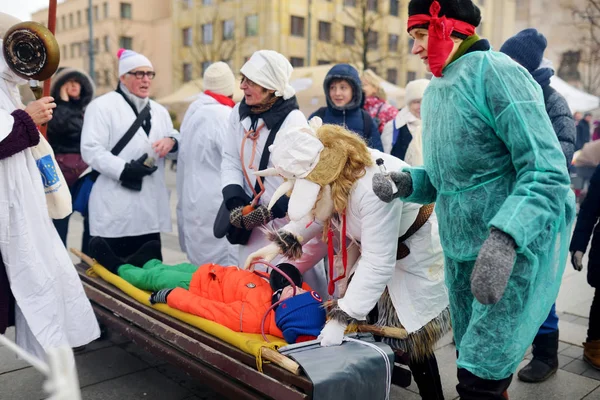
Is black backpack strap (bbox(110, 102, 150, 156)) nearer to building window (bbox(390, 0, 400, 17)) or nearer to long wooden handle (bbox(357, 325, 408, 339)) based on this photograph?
long wooden handle (bbox(357, 325, 408, 339))

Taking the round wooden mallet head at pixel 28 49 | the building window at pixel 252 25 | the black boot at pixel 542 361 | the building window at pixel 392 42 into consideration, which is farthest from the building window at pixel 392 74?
the round wooden mallet head at pixel 28 49

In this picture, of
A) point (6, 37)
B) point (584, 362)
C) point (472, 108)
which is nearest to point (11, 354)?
point (6, 37)

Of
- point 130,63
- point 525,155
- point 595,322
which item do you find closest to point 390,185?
point 525,155

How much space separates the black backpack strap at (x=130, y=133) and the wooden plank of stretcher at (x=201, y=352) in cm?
108

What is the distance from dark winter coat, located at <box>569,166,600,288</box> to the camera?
371 centimetres

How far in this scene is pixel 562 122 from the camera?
11.4 ft

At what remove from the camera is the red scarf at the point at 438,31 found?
210 cm

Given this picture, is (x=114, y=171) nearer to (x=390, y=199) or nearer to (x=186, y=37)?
(x=390, y=199)

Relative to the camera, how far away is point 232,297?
3.26 meters

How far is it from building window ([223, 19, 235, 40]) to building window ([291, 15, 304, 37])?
12.1 ft

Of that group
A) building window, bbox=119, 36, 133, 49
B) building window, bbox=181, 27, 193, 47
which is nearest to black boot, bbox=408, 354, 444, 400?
building window, bbox=181, 27, 193, 47

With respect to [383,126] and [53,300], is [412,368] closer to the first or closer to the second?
[53,300]

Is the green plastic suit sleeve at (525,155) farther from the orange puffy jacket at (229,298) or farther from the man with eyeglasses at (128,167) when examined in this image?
the man with eyeglasses at (128,167)

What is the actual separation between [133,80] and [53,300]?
6.45ft
